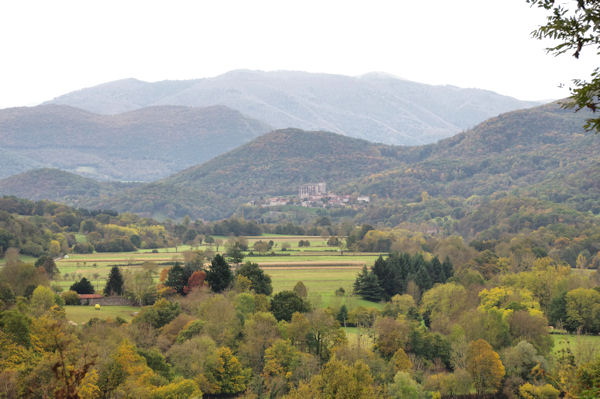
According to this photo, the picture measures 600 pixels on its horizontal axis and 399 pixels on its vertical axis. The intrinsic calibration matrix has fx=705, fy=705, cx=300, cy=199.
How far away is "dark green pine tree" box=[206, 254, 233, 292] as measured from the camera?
66938 millimetres

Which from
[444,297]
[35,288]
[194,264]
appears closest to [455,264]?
[444,297]

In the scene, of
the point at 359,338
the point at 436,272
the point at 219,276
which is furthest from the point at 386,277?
the point at 359,338

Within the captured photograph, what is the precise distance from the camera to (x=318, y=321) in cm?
5244

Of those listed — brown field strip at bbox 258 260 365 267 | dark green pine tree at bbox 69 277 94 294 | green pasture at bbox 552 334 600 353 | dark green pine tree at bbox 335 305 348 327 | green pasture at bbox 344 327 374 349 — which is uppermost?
dark green pine tree at bbox 69 277 94 294

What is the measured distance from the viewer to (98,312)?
58.8 metres

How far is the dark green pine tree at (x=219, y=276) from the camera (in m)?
66.9

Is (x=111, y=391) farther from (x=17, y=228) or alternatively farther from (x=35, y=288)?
(x=17, y=228)

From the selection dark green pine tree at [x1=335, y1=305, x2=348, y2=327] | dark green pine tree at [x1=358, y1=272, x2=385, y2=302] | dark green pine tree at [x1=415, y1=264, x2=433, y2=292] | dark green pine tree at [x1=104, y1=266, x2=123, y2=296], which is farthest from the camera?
dark green pine tree at [x1=415, y1=264, x2=433, y2=292]

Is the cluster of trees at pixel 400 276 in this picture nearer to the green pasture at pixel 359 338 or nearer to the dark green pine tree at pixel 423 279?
the dark green pine tree at pixel 423 279

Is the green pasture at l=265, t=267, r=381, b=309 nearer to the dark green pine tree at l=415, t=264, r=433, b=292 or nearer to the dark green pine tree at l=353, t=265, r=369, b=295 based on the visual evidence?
the dark green pine tree at l=353, t=265, r=369, b=295

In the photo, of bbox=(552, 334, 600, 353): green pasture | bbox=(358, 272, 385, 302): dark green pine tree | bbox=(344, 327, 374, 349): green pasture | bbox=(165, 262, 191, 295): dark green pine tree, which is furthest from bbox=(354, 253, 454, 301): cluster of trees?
bbox=(552, 334, 600, 353): green pasture

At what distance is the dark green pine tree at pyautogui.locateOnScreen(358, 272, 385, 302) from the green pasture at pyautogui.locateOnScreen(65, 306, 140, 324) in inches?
965

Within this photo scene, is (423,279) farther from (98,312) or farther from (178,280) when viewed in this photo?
(98,312)

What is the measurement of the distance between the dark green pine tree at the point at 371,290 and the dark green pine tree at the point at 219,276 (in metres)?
15.2
